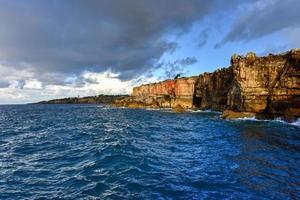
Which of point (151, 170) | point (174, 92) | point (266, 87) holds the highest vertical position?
point (174, 92)

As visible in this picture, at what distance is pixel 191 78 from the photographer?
124375 mm

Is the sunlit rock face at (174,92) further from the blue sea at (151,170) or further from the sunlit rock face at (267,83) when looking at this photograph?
the blue sea at (151,170)

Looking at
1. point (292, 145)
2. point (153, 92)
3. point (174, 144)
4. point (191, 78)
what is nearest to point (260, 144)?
point (292, 145)

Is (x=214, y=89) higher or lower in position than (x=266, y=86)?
higher

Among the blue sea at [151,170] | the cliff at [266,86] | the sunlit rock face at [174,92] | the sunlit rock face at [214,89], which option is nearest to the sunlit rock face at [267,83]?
the cliff at [266,86]

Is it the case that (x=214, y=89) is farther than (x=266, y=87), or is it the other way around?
(x=214, y=89)

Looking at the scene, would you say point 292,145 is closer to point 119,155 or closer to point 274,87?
point 119,155

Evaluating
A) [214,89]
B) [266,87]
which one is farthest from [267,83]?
[214,89]

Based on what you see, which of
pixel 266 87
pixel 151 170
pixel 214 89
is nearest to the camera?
pixel 151 170

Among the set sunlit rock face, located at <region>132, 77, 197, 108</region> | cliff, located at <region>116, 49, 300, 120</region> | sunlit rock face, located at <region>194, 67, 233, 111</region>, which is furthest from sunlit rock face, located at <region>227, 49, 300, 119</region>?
sunlit rock face, located at <region>132, 77, 197, 108</region>

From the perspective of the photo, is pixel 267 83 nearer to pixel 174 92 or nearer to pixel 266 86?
pixel 266 86

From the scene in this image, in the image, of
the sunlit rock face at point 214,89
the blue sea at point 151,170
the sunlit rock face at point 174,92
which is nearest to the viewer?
the blue sea at point 151,170

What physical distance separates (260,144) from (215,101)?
7015 centimetres

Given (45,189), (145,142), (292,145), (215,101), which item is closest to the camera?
(45,189)
